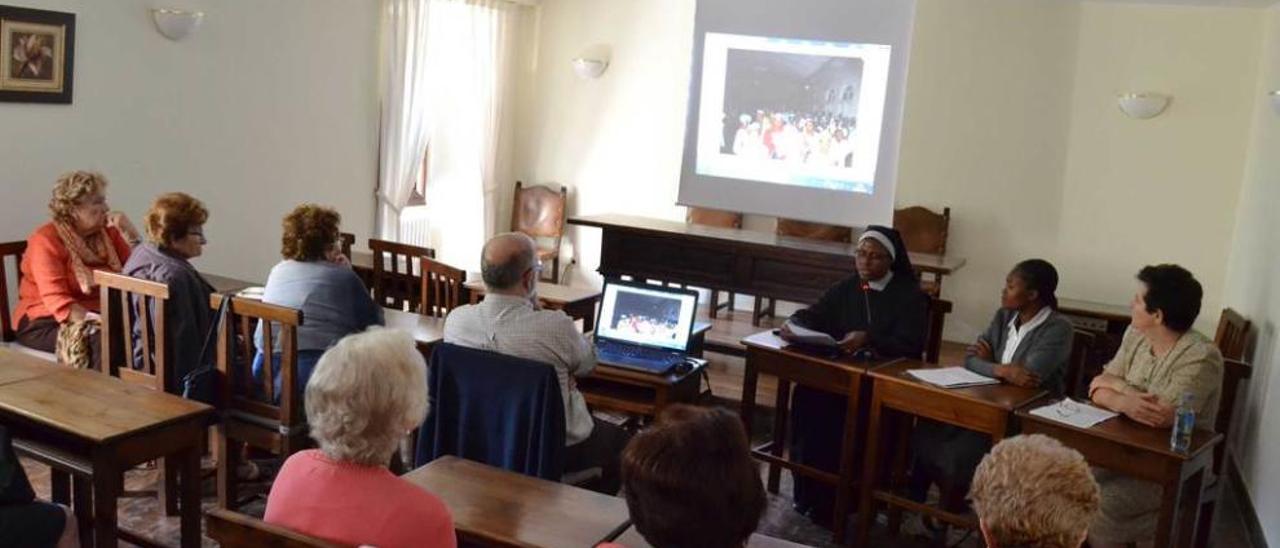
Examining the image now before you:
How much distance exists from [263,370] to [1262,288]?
4370mm

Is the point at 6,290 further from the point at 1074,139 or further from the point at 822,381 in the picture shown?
the point at 1074,139

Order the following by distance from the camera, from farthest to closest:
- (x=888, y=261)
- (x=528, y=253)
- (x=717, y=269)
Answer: (x=717, y=269), (x=888, y=261), (x=528, y=253)

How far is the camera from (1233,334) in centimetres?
525

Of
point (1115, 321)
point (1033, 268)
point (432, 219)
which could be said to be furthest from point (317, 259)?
point (1115, 321)

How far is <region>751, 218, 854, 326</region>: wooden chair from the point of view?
7230mm

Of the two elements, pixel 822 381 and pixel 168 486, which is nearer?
pixel 168 486

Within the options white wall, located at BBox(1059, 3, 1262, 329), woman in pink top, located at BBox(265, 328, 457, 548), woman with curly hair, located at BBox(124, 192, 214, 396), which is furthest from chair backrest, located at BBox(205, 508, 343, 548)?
white wall, located at BBox(1059, 3, 1262, 329)

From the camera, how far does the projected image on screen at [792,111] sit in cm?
679

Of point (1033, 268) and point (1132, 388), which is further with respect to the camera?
point (1033, 268)

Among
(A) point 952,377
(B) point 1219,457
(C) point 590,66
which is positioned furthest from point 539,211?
(B) point 1219,457

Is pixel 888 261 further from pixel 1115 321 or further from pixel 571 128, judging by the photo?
pixel 571 128

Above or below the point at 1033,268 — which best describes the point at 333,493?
below

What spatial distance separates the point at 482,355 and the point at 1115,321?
462 cm

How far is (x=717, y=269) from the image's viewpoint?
619cm
